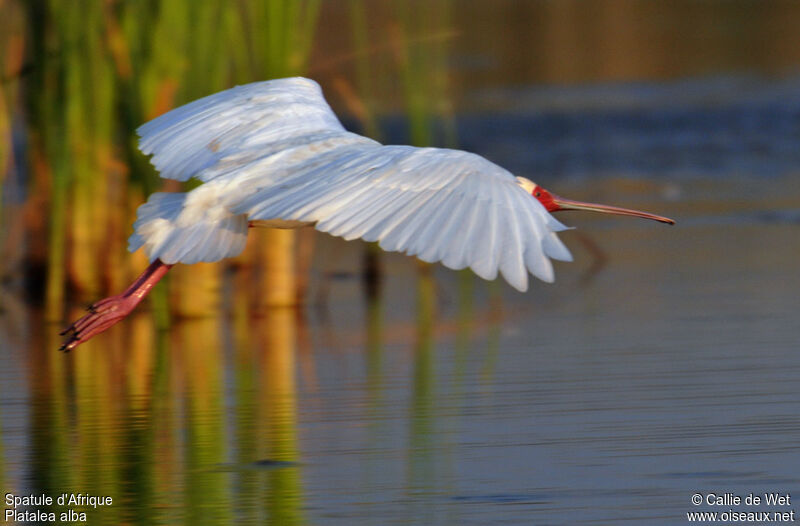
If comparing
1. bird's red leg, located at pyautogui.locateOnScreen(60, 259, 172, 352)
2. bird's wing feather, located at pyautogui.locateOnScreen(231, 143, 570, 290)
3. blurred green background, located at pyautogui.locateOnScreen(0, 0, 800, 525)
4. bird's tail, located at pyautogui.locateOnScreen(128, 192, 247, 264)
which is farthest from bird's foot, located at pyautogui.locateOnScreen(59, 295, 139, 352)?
bird's wing feather, located at pyautogui.locateOnScreen(231, 143, 570, 290)

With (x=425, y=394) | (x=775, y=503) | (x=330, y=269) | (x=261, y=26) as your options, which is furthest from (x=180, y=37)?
(x=775, y=503)

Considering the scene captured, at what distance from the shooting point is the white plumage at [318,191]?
5145 mm

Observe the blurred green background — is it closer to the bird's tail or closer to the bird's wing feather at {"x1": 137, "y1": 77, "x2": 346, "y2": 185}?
the bird's tail

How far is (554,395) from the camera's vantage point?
22.6ft

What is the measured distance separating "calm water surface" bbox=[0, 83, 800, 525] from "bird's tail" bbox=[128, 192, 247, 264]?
2.43 ft

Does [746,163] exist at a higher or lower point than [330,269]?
higher

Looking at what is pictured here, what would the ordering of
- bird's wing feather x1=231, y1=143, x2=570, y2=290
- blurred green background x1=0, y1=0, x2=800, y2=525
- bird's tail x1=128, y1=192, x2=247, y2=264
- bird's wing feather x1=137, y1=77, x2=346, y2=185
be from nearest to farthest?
bird's wing feather x1=231, y1=143, x2=570, y2=290
blurred green background x1=0, y1=0, x2=800, y2=525
bird's tail x1=128, y1=192, x2=247, y2=264
bird's wing feather x1=137, y1=77, x2=346, y2=185

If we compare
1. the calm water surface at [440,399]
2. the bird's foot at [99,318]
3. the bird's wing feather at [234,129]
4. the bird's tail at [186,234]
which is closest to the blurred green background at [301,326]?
the calm water surface at [440,399]

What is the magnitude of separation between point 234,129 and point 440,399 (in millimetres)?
1464

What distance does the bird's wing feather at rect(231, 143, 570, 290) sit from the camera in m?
5.06

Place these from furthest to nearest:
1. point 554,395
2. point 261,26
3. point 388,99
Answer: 1. point 388,99
2. point 261,26
3. point 554,395

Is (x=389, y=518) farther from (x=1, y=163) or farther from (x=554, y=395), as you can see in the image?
(x=1, y=163)

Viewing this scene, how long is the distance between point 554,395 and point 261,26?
3.18 metres

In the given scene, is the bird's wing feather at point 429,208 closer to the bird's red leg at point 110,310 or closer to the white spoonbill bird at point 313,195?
the white spoonbill bird at point 313,195
